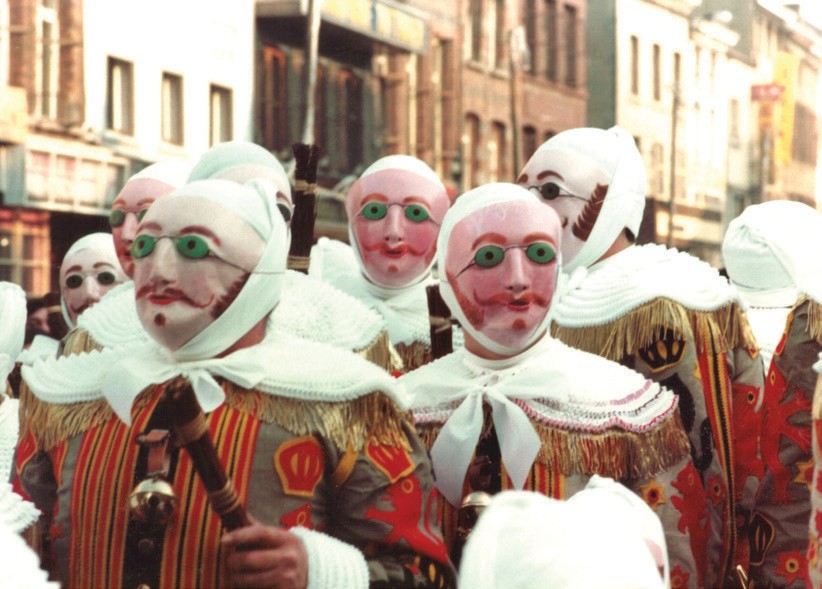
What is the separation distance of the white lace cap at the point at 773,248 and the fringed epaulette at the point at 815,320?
3.99ft

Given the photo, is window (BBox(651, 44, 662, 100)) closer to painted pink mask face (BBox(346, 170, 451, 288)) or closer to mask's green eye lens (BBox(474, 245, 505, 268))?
painted pink mask face (BBox(346, 170, 451, 288))

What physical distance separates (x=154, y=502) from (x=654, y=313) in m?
2.75

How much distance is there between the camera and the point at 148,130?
26.8 m

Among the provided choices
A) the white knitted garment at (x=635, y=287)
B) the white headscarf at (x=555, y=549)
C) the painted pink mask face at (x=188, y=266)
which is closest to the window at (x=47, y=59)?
the white knitted garment at (x=635, y=287)

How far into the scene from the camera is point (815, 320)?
6.38m

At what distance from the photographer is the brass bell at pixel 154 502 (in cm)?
428

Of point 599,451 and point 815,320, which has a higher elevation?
point 815,320

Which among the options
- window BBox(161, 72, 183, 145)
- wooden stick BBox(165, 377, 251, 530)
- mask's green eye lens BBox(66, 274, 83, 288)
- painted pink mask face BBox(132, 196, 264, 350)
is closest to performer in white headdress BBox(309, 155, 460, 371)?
mask's green eye lens BBox(66, 274, 83, 288)

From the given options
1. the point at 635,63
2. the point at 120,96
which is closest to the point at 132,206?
the point at 120,96

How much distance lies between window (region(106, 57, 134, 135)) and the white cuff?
22.2m

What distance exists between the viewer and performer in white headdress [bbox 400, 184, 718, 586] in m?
5.38

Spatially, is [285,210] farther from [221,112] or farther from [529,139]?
[529,139]

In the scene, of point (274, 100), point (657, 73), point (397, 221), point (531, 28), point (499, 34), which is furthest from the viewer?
point (657, 73)

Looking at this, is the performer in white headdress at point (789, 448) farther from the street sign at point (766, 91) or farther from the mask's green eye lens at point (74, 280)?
the street sign at point (766, 91)
